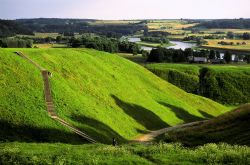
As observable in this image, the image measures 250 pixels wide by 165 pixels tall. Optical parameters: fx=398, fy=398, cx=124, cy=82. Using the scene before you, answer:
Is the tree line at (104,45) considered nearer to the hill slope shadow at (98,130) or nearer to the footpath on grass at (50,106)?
the footpath on grass at (50,106)

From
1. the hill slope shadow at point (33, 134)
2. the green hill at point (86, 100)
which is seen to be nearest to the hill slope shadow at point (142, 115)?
the green hill at point (86, 100)

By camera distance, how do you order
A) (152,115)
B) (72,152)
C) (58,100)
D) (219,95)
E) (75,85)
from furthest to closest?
(219,95) < (152,115) < (75,85) < (58,100) < (72,152)

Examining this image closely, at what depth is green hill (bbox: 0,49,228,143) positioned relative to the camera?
4725 centimetres

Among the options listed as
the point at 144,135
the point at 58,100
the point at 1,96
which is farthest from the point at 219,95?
the point at 1,96

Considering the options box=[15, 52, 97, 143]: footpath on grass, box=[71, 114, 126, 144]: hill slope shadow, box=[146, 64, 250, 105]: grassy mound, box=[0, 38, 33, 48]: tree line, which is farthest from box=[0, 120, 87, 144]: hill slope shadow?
box=[0, 38, 33, 48]: tree line

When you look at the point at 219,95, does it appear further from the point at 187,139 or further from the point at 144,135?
the point at 187,139

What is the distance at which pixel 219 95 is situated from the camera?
376 ft

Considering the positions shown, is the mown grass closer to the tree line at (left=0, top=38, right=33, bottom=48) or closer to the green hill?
the green hill

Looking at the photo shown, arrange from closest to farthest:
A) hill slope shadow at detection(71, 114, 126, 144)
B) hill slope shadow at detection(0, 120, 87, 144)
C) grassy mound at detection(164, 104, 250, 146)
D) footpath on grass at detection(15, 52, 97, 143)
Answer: grassy mound at detection(164, 104, 250, 146) < hill slope shadow at detection(0, 120, 87, 144) < footpath on grass at detection(15, 52, 97, 143) < hill slope shadow at detection(71, 114, 126, 144)

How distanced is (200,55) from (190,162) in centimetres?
15575

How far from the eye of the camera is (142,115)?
67.5 metres

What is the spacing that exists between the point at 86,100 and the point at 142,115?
11.5m

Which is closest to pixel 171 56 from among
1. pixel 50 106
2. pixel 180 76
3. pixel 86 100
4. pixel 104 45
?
pixel 104 45

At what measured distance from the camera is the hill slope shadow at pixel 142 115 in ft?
213
